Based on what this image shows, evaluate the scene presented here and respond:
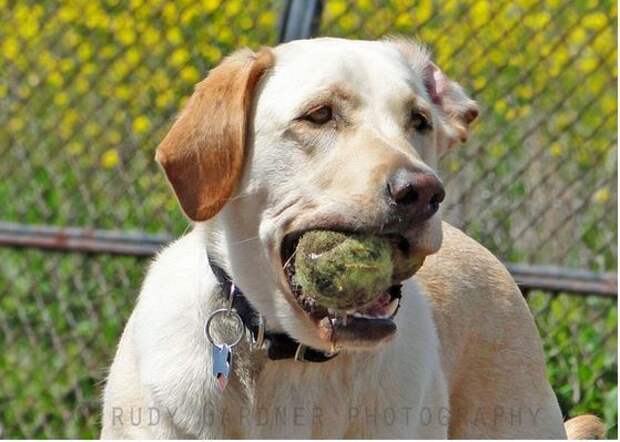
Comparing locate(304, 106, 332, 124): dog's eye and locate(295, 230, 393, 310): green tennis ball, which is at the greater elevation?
locate(304, 106, 332, 124): dog's eye

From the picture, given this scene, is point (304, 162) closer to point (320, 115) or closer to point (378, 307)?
point (320, 115)

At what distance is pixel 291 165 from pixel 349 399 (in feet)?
2.08

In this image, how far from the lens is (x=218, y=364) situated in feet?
11.6

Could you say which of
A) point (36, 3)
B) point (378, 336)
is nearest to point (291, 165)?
point (378, 336)

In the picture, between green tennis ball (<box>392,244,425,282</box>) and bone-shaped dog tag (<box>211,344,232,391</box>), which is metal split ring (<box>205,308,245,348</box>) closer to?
bone-shaped dog tag (<box>211,344,232,391</box>)

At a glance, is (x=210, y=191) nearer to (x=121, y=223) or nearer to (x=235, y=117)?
(x=235, y=117)

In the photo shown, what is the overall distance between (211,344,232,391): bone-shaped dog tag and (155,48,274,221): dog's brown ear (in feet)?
1.11

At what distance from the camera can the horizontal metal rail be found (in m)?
5.88

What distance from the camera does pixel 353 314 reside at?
3412 millimetres

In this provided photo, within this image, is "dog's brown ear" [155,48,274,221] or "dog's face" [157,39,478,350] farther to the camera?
"dog's brown ear" [155,48,274,221]

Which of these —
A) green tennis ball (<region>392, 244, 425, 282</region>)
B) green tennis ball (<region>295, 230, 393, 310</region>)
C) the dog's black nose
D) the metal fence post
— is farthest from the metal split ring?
the metal fence post

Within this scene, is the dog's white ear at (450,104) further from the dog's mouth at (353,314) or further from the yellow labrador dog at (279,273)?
the dog's mouth at (353,314)

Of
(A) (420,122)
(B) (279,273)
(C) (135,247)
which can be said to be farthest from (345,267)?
(C) (135,247)

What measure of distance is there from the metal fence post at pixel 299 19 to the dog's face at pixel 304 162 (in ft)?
6.53
